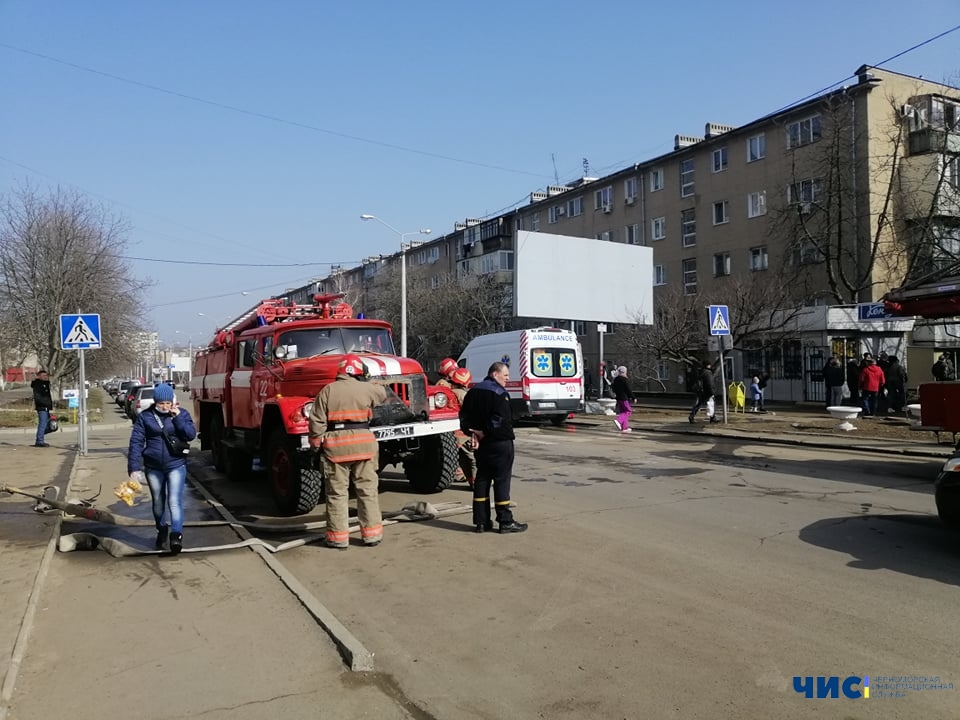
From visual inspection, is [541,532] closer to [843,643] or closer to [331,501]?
[331,501]

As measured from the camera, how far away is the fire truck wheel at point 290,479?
27.2ft

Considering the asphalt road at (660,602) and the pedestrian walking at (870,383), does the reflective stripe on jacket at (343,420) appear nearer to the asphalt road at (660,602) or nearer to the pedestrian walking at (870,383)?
the asphalt road at (660,602)

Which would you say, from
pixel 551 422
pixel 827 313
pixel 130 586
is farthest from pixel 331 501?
pixel 827 313

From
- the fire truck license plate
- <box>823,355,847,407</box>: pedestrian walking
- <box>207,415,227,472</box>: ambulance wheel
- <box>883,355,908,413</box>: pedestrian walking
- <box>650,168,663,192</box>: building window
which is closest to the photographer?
the fire truck license plate

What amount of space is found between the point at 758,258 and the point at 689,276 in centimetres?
465

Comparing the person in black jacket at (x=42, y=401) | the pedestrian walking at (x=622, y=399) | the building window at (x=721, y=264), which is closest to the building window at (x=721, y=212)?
the building window at (x=721, y=264)

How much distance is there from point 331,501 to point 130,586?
184 centimetres

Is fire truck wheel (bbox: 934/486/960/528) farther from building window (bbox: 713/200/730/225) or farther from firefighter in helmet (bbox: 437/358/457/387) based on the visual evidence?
building window (bbox: 713/200/730/225)

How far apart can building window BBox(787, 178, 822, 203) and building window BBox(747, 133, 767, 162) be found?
3.07 metres

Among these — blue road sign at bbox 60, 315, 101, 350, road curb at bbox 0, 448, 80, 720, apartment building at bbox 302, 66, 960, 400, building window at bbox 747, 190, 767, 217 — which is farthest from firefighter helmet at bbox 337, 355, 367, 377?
building window at bbox 747, 190, 767, 217

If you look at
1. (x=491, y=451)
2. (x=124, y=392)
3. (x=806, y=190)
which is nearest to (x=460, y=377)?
(x=491, y=451)

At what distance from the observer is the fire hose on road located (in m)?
6.88

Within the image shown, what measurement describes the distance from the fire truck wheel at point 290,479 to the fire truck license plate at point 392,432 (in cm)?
85

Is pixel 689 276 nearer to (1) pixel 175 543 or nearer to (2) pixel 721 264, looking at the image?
(2) pixel 721 264
